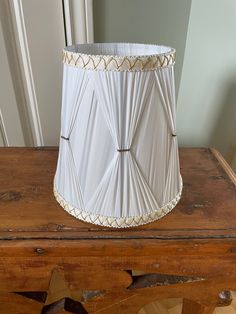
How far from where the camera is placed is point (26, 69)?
0.70 metres

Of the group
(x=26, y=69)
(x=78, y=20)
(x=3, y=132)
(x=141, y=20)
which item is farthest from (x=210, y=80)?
(x=3, y=132)

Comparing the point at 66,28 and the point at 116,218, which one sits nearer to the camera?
the point at 116,218

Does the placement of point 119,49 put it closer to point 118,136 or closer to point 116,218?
point 118,136

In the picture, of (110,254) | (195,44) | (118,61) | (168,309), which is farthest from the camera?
(168,309)

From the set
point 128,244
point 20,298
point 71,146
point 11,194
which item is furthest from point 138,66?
point 20,298

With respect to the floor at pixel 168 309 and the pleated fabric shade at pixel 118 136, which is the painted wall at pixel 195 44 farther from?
the floor at pixel 168 309


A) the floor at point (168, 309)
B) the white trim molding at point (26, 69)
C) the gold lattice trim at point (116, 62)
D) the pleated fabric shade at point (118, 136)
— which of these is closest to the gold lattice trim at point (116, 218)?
the pleated fabric shade at point (118, 136)

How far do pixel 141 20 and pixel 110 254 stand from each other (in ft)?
1.93

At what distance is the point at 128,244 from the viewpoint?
1.49ft

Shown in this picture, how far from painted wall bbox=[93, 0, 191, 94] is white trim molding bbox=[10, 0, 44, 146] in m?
0.18

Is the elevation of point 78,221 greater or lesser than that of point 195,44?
lesser

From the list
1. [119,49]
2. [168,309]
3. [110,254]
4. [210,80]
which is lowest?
[168,309]

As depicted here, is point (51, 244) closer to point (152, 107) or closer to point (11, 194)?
point (11, 194)

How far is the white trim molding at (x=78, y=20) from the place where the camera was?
24.6 inches
